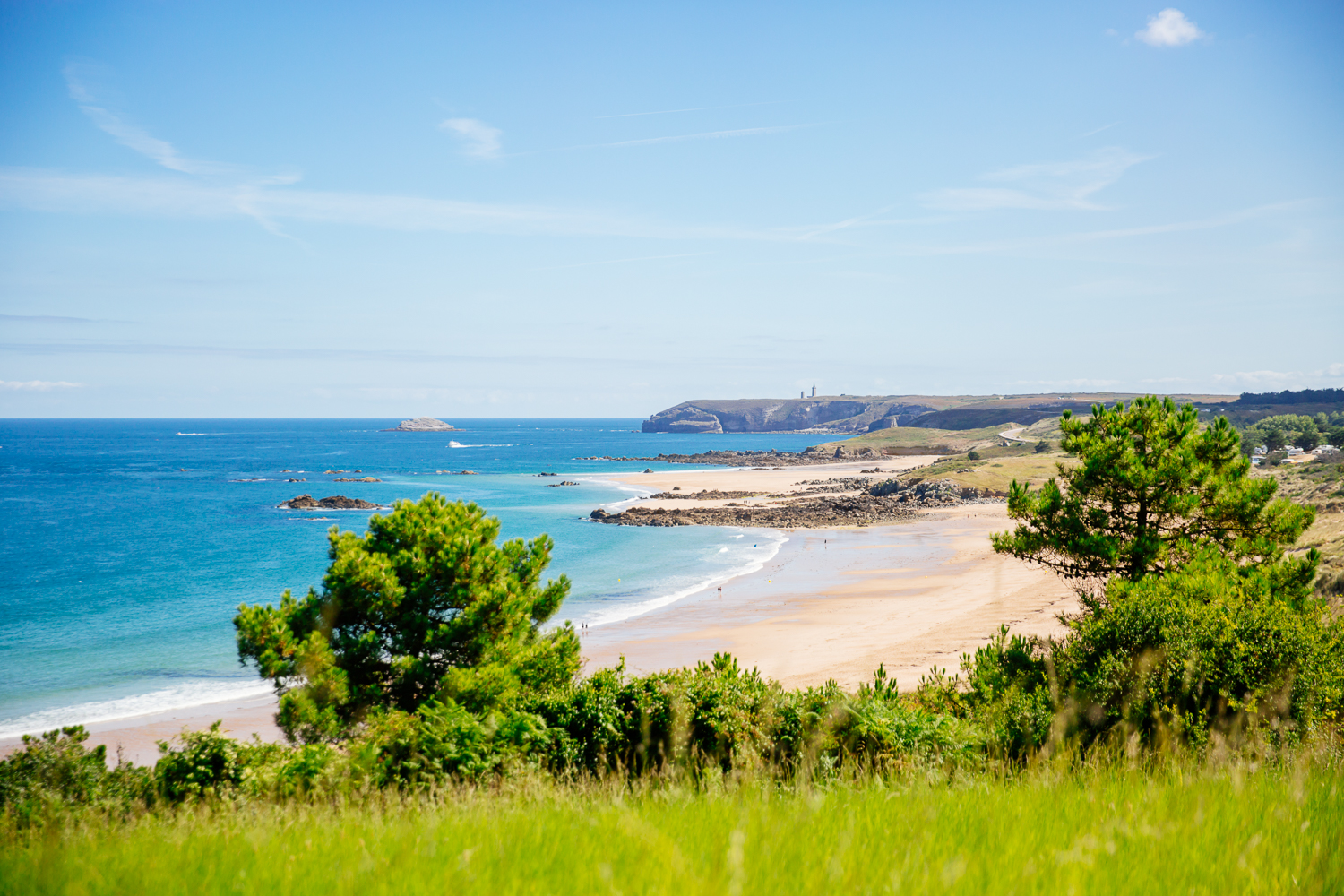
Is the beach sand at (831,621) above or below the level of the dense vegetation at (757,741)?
below

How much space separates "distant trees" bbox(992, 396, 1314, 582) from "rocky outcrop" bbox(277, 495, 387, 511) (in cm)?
6283

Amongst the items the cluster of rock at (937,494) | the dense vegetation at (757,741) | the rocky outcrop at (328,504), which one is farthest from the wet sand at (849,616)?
the rocky outcrop at (328,504)

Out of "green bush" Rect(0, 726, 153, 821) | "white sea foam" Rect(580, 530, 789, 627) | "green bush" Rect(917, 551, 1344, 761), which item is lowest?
"white sea foam" Rect(580, 530, 789, 627)

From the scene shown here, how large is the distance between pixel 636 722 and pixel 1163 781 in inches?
210

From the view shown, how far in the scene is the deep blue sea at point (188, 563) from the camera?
23344 millimetres

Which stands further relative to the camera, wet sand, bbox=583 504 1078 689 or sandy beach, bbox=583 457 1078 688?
sandy beach, bbox=583 457 1078 688

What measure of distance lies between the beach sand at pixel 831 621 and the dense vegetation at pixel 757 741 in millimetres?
3815

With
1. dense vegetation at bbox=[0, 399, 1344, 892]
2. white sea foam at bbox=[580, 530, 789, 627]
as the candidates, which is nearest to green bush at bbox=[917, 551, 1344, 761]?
dense vegetation at bbox=[0, 399, 1344, 892]

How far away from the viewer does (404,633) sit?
12.4 metres

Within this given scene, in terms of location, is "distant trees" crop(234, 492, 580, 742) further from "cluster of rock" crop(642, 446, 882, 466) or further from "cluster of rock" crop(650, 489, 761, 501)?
"cluster of rock" crop(642, 446, 882, 466)

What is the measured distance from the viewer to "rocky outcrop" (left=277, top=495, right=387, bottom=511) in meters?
66.7

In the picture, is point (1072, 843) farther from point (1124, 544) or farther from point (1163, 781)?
point (1124, 544)

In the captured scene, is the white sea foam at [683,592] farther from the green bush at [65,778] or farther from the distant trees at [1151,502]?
A: the green bush at [65,778]

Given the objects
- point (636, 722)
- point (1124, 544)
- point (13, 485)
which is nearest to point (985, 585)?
point (1124, 544)
